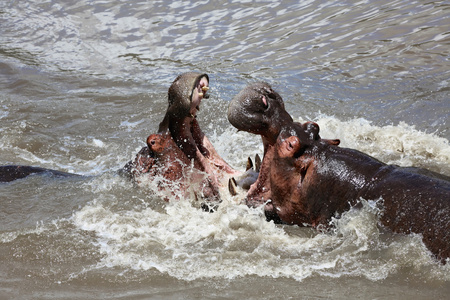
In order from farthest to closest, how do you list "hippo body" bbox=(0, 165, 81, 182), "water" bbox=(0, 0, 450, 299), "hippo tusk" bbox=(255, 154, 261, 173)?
"hippo body" bbox=(0, 165, 81, 182)
"hippo tusk" bbox=(255, 154, 261, 173)
"water" bbox=(0, 0, 450, 299)

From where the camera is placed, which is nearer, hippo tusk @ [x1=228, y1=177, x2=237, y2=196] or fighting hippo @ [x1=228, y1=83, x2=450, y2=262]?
fighting hippo @ [x1=228, y1=83, x2=450, y2=262]

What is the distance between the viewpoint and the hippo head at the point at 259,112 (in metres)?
4.34

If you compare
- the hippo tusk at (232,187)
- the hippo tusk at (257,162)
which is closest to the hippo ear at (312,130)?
the hippo tusk at (257,162)

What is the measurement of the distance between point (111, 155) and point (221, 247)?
3.18m

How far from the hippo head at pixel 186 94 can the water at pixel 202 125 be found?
67cm

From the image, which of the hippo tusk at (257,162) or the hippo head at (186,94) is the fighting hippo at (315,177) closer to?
the hippo tusk at (257,162)

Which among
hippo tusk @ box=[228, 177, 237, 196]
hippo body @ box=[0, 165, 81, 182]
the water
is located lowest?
the water

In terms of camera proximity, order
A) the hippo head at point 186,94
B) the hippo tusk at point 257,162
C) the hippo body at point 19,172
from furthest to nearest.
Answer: the hippo body at point 19,172 → the hippo tusk at point 257,162 → the hippo head at point 186,94

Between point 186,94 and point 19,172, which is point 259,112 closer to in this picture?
point 186,94

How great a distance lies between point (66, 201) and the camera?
219 inches

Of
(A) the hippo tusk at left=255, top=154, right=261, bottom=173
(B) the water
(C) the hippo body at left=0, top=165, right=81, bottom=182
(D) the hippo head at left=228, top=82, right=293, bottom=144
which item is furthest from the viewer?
(C) the hippo body at left=0, top=165, right=81, bottom=182

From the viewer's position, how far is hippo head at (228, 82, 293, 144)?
434cm

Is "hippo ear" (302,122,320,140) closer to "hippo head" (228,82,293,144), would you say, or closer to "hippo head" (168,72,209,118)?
"hippo head" (228,82,293,144)

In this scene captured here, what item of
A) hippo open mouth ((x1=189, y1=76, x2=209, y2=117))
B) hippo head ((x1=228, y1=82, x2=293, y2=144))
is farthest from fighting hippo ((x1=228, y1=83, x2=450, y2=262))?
hippo open mouth ((x1=189, y1=76, x2=209, y2=117))
